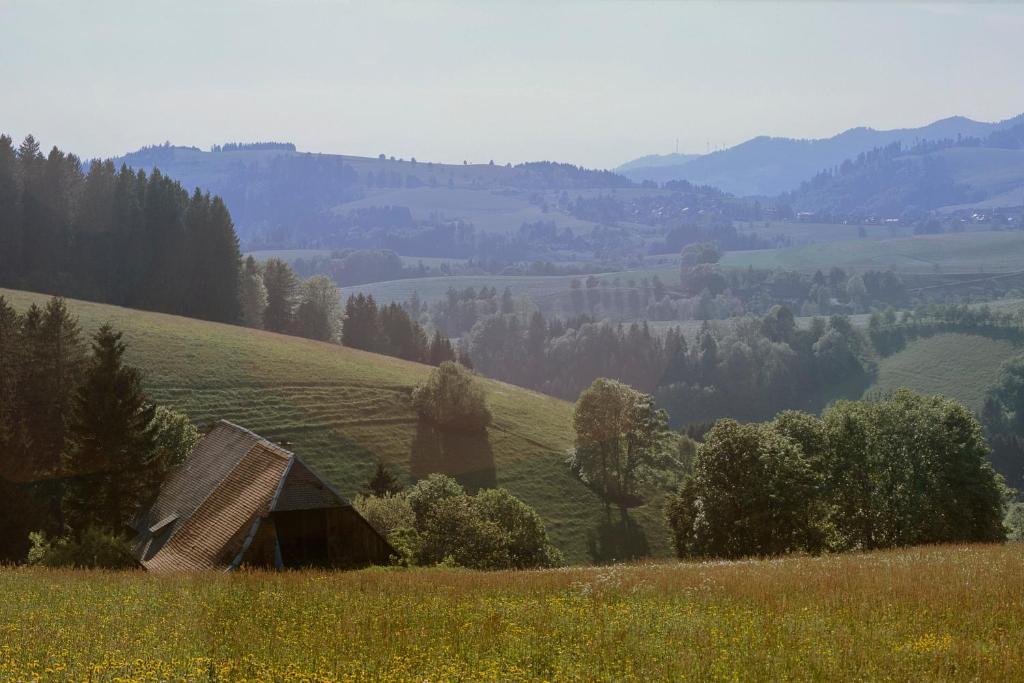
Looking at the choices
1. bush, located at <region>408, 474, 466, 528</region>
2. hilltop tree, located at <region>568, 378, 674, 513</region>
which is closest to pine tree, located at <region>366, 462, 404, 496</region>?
bush, located at <region>408, 474, 466, 528</region>

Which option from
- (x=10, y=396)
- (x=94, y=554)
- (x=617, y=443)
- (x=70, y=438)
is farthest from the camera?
(x=617, y=443)

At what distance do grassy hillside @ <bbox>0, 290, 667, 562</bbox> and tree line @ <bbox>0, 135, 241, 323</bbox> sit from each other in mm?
23112

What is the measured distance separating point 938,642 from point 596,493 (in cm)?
8037

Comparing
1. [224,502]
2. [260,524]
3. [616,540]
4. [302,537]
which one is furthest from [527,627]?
[616,540]

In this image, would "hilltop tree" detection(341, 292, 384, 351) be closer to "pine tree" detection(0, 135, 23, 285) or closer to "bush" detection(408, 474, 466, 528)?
"pine tree" detection(0, 135, 23, 285)

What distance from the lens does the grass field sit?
12.1 m

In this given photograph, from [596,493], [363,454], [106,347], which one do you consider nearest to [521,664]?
[106,347]

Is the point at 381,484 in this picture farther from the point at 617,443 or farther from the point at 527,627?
the point at 527,627

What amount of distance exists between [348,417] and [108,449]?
152 feet

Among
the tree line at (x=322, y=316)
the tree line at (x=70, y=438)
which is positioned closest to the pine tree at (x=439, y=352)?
the tree line at (x=322, y=316)

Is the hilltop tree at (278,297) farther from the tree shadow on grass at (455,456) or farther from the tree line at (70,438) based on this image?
the tree line at (70,438)

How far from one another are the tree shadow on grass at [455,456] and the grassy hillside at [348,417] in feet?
0.51

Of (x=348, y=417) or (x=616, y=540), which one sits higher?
(x=348, y=417)

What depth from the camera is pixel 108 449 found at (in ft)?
156
